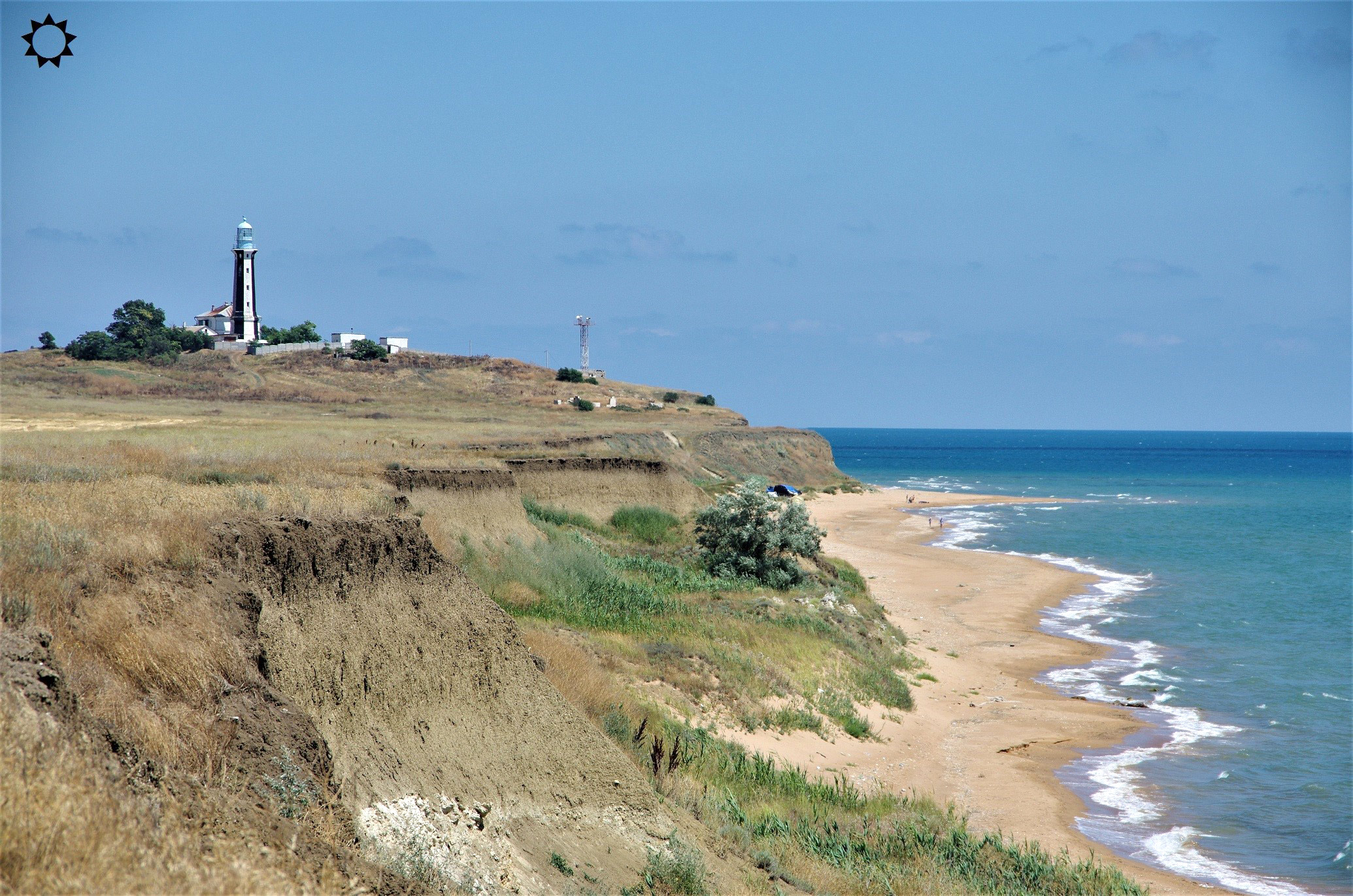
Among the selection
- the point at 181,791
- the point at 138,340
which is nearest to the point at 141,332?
the point at 138,340

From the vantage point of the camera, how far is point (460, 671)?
11.5 meters

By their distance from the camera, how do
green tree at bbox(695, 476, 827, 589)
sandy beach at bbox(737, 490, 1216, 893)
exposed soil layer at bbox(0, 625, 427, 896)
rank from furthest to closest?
green tree at bbox(695, 476, 827, 589)
sandy beach at bbox(737, 490, 1216, 893)
exposed soil layer at bbox(0, 625, 427, 896)

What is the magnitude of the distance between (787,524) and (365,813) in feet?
88.1

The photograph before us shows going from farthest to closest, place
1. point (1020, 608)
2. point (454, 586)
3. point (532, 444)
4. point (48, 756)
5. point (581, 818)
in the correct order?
1. point (532, 444)
2. point (1020, 608)
3. point (454, 586)
4. point (581, 818)
5. point (48, 756)

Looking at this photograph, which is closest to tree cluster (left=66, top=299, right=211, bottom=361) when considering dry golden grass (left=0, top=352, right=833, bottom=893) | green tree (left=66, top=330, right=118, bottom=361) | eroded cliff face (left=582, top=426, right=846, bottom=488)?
green tree (left=66, top=330, right=118, bottom=361)

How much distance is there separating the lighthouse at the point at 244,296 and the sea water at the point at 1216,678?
76.8m

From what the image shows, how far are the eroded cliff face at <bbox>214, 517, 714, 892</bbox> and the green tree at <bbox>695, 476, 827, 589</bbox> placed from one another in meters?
20.9

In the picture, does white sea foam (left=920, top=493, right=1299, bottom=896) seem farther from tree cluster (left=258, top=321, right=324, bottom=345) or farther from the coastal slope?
tree cluster (left=258, top=321, right=324, bottom=345)

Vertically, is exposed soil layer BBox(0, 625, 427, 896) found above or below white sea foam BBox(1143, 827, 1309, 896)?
above

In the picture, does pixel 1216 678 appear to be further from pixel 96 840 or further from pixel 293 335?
pixel 293 335

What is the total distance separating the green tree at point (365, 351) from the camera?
97.9 metres

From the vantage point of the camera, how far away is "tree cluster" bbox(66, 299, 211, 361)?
84.4 meters

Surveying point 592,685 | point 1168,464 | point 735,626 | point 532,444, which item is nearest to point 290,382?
point 532,444

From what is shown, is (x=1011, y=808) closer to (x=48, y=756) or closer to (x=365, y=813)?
(x=365, y=813)
